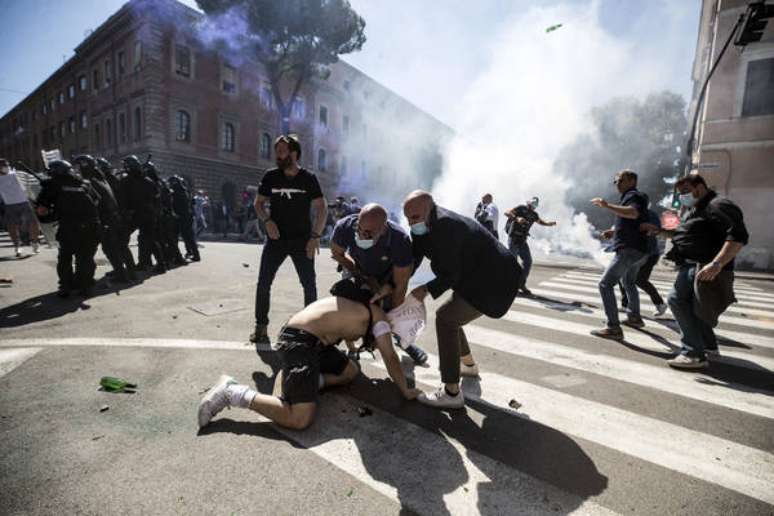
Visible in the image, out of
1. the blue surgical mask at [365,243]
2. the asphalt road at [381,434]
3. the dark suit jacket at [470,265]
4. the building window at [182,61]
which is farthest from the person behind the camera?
the building window at [182,61]

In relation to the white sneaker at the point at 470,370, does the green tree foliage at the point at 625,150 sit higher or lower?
higher

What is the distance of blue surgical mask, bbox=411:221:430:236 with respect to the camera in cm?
296

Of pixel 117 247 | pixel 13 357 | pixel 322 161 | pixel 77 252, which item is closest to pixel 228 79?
pixel 322 161

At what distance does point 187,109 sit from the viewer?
26797mm

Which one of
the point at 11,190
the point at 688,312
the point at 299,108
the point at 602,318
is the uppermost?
the point at 299,108

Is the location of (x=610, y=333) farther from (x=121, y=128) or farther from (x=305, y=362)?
(x=121, y=128)

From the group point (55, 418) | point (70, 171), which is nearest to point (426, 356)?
point (55, 418)

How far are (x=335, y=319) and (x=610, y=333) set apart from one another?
3911 mm

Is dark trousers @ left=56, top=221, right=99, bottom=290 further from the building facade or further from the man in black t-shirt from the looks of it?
the building facade

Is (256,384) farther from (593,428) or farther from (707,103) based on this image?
(707,103)

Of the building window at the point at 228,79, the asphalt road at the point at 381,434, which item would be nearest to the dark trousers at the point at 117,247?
the asphalt road at the point at 381,434

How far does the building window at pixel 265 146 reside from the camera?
32.4 m

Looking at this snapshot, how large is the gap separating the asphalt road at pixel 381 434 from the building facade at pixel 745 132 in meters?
16.9

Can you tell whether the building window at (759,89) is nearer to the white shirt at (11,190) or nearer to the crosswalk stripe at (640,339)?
the crosswalk stripe at (640,339)
